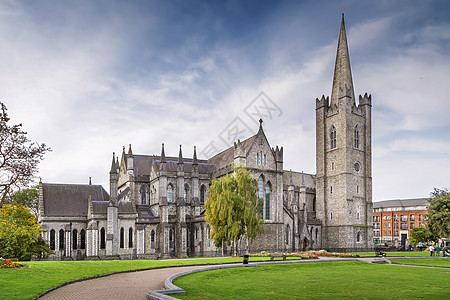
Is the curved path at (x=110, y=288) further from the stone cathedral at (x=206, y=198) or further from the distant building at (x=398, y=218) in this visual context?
the distant building at (x=398, y=218)

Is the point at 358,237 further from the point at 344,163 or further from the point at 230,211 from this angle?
the point at 230,211

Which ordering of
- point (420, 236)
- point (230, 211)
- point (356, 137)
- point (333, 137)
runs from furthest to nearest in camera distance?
point (420, 236)
point (333, 137)
point (356, 137)
point (230, 211)

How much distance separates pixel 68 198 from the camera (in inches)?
2265

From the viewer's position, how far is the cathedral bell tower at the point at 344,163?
217 ft

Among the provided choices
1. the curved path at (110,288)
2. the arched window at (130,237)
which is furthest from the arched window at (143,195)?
the curved path at (110,288)

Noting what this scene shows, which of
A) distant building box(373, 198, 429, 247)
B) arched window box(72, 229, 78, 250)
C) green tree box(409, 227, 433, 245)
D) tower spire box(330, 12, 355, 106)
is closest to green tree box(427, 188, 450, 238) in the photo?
green tree box(409, 227, 433, 245)

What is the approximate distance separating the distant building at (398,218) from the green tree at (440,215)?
45.8m

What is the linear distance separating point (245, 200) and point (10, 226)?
21.0 m

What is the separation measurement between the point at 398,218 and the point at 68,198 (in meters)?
88.7

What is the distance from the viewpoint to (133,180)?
62.2 m

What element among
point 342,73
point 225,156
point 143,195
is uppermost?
point 342,73

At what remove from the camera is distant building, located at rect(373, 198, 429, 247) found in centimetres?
11080

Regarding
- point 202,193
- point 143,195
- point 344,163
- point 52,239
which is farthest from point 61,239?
point 344,163

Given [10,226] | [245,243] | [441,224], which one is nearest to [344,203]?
[441,224]
